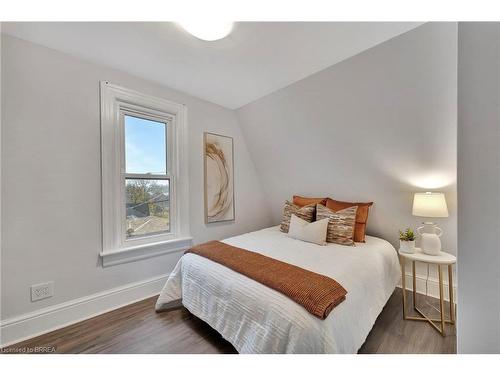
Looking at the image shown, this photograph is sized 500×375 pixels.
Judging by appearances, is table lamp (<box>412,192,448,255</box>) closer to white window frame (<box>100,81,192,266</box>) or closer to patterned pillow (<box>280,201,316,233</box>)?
patterned pillow (<box>280,201,316,233</box>)

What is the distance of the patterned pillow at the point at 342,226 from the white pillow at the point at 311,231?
0.08 m

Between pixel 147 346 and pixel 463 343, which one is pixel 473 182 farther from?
pixel 147 346

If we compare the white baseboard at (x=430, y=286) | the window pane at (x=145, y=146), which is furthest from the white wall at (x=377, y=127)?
the window pane at (x=145, y=146)

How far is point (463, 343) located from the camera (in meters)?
0.73

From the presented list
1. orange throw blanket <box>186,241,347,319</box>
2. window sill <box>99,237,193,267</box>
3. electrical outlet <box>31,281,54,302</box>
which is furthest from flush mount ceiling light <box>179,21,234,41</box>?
electrical outlet <box>31,281,54,302</box>

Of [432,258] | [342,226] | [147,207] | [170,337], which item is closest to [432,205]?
[432,258]

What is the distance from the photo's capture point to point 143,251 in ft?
6.91

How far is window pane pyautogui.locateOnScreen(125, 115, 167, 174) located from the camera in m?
2.09

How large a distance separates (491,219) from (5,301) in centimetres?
278

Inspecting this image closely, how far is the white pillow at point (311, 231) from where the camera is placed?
2.02m

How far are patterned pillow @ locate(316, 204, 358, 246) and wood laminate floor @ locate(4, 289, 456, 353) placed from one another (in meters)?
0.70

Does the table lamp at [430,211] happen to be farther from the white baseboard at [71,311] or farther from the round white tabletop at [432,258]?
the white baseboard at [71,311]

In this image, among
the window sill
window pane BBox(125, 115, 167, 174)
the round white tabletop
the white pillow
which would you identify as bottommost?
the window sill

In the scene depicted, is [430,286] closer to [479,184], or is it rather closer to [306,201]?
[306,201]
